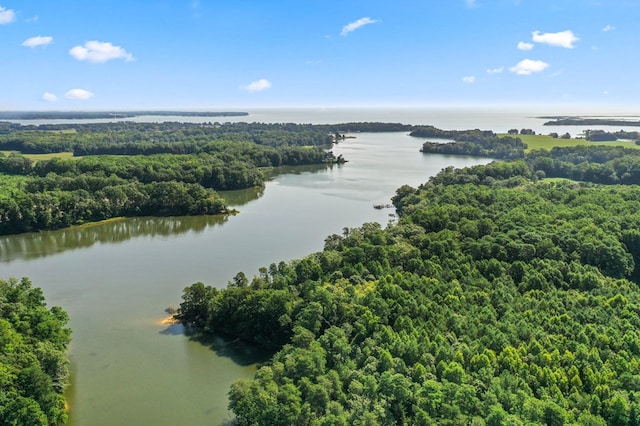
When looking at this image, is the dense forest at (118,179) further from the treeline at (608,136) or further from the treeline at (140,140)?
the treeline at (608,136)

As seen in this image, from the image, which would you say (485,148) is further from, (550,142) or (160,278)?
(160,278)

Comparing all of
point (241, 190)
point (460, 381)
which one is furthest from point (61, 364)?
point (241, 190)

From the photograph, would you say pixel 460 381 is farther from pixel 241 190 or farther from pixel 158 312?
pixel 241 190

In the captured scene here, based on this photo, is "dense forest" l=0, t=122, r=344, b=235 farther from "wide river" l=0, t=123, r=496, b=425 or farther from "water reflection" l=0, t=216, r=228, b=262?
"wide river" l=0, t=123, r=496, b=425

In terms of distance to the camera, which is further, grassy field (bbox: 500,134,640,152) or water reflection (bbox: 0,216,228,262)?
grassy field (bbox: 500,134,640,152)

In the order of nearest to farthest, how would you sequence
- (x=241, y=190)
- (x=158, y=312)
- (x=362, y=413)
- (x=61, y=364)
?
(x=362, y=413) < (x=61, y=364) < (x=158, y=312) < (x=241, y=190)

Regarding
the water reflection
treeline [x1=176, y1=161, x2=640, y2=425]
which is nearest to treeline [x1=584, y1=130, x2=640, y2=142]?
treeline [x1=176, y1=161, x2=640, y2=425]

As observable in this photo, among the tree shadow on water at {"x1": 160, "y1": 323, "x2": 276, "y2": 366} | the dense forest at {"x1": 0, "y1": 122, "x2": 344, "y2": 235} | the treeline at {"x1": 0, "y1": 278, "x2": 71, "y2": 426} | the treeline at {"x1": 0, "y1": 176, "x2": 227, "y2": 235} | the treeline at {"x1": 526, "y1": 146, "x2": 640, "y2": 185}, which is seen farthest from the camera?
the treeline at {"x1": 526, "y1": 146, "x2": 640, "y2": 185}
